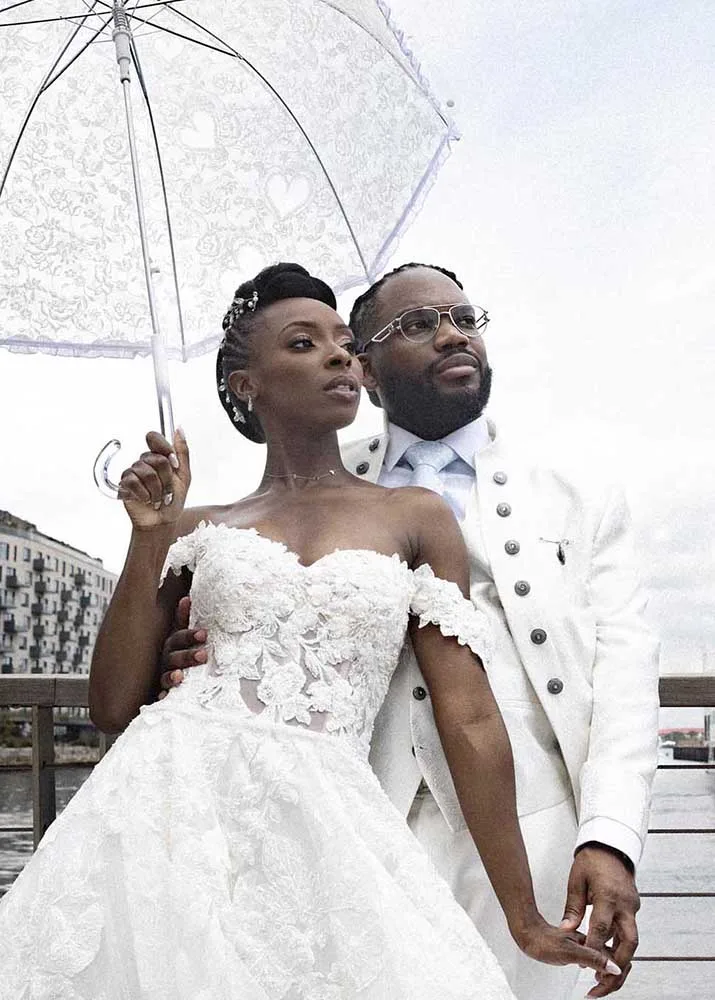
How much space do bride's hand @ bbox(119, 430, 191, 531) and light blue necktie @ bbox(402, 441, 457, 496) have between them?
1.77 feet

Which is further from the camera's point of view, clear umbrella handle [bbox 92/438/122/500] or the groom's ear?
the groom's ear

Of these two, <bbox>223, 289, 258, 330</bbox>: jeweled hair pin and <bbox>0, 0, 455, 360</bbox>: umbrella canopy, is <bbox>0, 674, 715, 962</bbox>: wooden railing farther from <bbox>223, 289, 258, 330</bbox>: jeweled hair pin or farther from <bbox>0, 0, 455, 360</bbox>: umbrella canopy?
<bbox>223, 289, 258, 330</bbox>: jeweled hair pin

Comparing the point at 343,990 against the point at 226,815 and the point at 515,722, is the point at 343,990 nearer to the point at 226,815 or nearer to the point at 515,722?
the point at 226,815

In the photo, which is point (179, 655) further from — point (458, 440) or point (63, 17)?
point (63, 17)

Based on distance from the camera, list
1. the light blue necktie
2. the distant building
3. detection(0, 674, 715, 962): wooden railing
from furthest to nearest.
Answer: the distant building
detection(0, 674, 715, 962): wooden railing
the light blue necktie

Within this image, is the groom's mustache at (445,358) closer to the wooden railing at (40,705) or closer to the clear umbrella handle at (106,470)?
the clear umbrella handle at (106,470)

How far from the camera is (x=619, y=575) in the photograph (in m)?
2.13

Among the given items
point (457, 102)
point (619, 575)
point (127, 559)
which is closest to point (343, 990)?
point (127, 559)

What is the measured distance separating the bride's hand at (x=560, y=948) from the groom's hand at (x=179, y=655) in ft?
2.17

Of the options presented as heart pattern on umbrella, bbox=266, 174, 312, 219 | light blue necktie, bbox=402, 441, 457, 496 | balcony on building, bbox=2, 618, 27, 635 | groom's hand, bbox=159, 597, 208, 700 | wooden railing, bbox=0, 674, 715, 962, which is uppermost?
balcony on building, bbox=2, 618, 27, 635

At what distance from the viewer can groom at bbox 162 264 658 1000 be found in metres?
1.90

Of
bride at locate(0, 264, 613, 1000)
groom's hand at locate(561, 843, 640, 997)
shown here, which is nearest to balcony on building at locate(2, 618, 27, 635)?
bride at locate(0, 264, 613, 1000)

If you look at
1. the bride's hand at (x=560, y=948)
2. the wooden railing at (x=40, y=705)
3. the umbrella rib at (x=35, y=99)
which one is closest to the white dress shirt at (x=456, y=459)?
the bride's hand at (x=560, y=948)

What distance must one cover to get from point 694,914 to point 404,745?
37.8 metres
